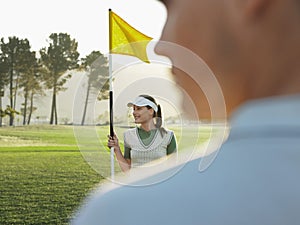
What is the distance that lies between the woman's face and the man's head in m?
3.01

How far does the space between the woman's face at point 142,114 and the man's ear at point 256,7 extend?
3036mm

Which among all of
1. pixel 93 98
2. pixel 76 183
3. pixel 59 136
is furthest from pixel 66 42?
pixel 93 98

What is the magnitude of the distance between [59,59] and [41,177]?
40.8ft

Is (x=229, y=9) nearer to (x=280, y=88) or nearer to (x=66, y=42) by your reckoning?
(x=280, y=88)

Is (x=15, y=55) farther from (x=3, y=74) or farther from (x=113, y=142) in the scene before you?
(x=113, y=142)

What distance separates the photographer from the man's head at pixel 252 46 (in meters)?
0.51

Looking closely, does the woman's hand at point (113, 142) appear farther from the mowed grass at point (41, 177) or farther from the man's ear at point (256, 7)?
the man's ear at point (256, 7)

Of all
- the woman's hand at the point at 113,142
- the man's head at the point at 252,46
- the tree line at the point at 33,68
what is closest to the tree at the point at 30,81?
the tree line at the point at 33,68

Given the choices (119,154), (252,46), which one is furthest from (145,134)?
(252,46)

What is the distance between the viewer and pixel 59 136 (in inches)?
877

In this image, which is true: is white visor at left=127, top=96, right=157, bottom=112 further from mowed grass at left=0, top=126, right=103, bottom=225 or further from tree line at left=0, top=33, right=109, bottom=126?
tree line at left=0, top=33, right=109, bottom=126

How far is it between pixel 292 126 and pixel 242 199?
67mm

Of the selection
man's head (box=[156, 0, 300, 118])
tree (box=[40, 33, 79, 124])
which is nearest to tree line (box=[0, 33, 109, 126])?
tree (box=[40, 33, 79, 124])

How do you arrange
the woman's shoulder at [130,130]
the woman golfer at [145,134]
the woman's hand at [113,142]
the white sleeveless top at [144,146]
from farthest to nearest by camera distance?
the woman's hand at [113,142]
the woman's shoulder at [130,130]
the woman golfer at [145,134]
the white sleeveless top at [144,146]
